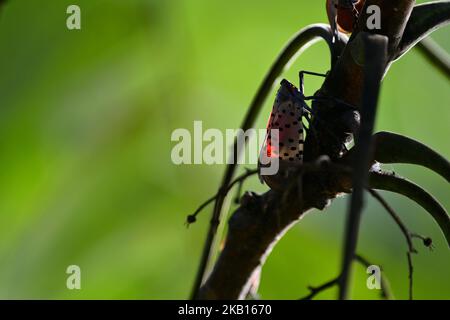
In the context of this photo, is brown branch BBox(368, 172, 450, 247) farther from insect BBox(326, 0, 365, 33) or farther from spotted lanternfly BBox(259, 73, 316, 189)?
insect BBox(326, 0, 365, 33)

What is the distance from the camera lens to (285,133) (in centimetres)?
93

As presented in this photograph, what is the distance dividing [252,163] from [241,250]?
45cm

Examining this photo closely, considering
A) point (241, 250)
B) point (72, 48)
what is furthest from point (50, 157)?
point (241, 250)

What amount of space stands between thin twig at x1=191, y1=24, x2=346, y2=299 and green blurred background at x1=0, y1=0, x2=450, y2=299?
25 cm

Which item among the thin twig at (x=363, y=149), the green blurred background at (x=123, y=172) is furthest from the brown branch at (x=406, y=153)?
the green blurred background at (x=123, y=172)

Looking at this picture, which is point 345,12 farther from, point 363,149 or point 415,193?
point 363,149

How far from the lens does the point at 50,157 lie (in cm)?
124

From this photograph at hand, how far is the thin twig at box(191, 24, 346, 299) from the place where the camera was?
838 millimetres

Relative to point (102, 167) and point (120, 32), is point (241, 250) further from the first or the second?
point (120, 32)

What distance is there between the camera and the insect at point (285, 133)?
868 millimetres

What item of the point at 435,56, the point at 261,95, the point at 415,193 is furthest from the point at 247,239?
the point at 435,56

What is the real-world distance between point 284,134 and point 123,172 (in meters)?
0.43

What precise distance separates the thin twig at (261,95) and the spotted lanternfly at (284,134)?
24 mm

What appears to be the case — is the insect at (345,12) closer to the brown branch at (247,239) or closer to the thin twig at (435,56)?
A: the thin twig at (435,56)
